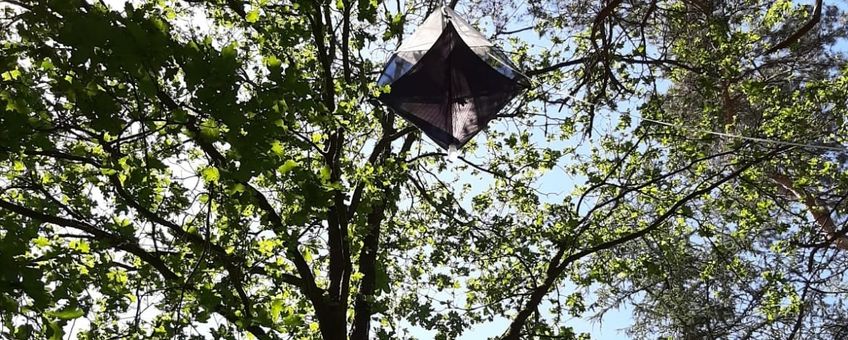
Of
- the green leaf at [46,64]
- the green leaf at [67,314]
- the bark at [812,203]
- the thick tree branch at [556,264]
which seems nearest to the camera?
the green leaf at [67,314]

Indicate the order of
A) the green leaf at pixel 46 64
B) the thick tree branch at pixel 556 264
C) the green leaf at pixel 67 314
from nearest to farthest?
the green leaf at pixel 67 314
the green leaf at pixel 46 64
the thick tree branch at pixel 556 264

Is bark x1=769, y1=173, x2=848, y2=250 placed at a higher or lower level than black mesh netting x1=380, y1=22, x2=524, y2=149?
higher

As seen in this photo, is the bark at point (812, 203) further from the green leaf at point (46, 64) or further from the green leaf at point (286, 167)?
the green leaf at point (46, 64)

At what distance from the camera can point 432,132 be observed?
4172 millimetres

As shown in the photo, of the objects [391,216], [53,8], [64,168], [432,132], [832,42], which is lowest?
[53,8]

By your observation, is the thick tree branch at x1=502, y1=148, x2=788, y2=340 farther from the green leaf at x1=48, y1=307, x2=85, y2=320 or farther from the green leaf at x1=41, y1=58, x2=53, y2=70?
the green leaf at x1=41, y1=58, x2=53, y2=70

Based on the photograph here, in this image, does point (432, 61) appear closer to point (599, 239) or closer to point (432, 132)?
point (432, 132)

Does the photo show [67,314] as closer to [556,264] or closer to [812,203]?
[556,264]

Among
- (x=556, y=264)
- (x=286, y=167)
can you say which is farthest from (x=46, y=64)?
(x=556, y=264)

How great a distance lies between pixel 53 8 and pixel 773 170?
24.3 feet

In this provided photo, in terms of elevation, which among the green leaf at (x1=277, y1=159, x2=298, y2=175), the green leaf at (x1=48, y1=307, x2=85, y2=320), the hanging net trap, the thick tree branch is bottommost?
the green leaf at (x1=48, y1=307, x2=85, y2=320)

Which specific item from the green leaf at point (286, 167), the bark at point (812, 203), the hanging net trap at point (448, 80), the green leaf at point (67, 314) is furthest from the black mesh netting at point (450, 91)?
the bark at point (812, 203)

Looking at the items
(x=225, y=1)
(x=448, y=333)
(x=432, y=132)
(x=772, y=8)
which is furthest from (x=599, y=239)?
(x=225, y=1)

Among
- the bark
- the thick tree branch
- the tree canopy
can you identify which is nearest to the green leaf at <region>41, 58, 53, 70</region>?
the tree canopy
